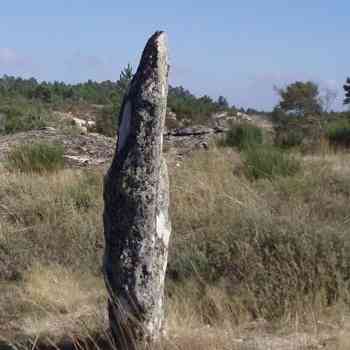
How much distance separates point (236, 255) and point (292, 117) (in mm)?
15595

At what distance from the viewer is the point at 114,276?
5.25m

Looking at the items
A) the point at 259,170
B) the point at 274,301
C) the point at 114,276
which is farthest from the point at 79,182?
the point at 114,276

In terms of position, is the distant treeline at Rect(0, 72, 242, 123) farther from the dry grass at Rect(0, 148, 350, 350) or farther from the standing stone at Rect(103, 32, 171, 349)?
the standing stone at Rect(103, 32, 171, 349)

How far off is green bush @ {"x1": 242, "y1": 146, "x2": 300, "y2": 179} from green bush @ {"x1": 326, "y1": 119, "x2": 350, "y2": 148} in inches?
189

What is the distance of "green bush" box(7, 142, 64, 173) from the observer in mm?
12781

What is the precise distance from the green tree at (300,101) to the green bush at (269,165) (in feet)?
35.5

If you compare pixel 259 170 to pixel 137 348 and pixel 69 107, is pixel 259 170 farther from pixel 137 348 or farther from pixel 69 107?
pixel 69 107

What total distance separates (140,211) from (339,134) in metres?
13.2

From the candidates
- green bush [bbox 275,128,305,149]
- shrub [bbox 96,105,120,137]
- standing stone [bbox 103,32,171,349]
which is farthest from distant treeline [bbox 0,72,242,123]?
standing stone [bbox 103,32,171,349]

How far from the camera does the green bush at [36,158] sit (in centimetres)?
1278

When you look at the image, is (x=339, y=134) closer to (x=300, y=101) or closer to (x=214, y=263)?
(x=300, y=101)

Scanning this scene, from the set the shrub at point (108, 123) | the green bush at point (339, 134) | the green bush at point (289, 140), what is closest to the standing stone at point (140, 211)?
the green bush at point (289, 140)

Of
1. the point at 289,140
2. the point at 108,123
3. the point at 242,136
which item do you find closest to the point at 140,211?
the point at 242,136

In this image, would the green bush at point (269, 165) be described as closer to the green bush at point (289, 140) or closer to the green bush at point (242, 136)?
the green bush at point (242, 136)
